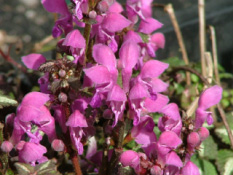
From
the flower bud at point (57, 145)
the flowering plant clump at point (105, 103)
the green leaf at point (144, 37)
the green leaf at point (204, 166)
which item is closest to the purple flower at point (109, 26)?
the flowering plant clump at point (105, 103)

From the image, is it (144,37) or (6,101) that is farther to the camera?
(144,37)

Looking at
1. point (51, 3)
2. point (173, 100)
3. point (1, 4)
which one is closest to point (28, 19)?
point (1, 4)

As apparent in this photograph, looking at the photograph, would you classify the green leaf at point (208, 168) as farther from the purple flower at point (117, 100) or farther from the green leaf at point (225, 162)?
the purple flower at point (117, 100)

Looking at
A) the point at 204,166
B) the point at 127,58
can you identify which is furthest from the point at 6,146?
the point at 204,166

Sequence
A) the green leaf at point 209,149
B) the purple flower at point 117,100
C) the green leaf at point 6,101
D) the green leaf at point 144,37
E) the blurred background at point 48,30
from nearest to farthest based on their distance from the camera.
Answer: the purple flower at point 117,100 → the green leaf at point 6,101 → the green leaf at point 144,37 → the green leaf at point 209,149 → the blurred background at point 48,30

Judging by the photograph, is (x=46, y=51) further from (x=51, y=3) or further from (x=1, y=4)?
(x=1, y=4)

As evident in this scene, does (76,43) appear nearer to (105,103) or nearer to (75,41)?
(75,41)
